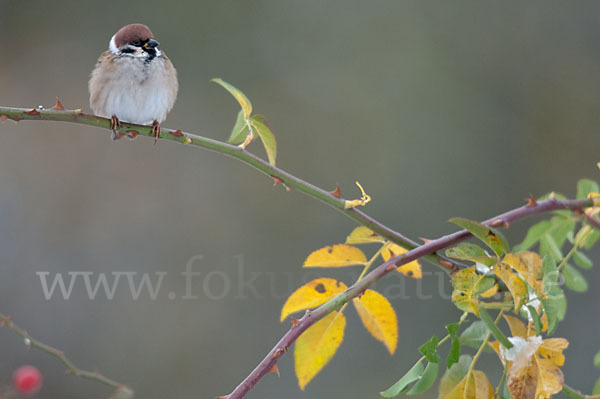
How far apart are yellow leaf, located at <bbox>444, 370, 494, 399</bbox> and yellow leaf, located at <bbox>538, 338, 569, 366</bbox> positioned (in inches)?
2.8

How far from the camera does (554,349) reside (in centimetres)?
68

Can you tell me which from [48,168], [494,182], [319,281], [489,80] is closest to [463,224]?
[319,281]

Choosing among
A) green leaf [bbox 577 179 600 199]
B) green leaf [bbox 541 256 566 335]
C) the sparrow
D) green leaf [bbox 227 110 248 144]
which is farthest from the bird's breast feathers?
green leaf [bbox 541 256 566 335]

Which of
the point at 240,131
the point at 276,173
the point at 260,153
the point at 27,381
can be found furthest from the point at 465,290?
the point at 260,153

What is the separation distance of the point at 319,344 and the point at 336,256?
12 centimetres

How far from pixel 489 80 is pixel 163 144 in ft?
5.75

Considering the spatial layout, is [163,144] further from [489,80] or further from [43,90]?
[489,80]

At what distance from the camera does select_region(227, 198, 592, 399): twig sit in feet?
1.99

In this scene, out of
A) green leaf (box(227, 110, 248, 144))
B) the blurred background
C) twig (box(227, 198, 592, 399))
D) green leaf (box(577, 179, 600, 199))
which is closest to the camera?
twig (box(227, 198, 592, 399))

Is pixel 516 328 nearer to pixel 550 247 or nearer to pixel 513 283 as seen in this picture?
pixel 513 283

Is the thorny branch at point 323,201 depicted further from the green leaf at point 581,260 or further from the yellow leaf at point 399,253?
the green leaf at point 581,260

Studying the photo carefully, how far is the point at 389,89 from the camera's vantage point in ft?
11.4

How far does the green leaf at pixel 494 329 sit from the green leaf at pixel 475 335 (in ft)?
0.20

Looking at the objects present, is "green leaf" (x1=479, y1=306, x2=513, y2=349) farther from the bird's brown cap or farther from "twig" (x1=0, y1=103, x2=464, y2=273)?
the bird's brown cap
